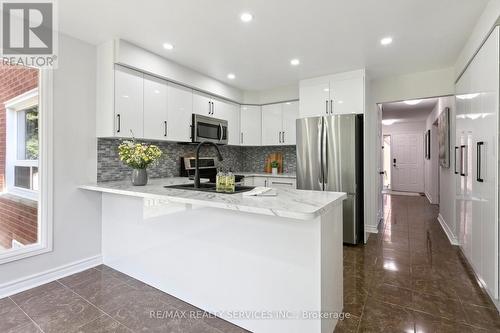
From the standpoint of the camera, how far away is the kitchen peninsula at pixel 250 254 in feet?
4.90

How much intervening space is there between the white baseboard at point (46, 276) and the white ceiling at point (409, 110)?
5908 millimetres

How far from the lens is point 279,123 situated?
4.51 m

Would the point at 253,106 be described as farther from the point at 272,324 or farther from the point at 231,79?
the point at 272,324

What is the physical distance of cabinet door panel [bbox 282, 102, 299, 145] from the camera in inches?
172

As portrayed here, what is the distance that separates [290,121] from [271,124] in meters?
0.37

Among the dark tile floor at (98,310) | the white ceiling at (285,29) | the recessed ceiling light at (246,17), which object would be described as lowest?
the dark tile floor at (98,310)

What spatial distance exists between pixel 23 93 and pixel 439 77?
16.8 feet

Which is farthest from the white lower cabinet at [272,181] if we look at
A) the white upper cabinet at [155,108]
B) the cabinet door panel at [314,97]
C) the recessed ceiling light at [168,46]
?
the recessed ceiling light at [168,46]

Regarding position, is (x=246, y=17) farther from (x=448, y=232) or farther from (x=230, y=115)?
(x=448, y=232)

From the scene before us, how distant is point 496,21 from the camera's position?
1.91 metres

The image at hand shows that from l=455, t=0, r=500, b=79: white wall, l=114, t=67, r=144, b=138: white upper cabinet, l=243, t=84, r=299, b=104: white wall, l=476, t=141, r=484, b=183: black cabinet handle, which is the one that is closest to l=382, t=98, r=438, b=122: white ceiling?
l=243, t=84, r=299, b=104: white wall

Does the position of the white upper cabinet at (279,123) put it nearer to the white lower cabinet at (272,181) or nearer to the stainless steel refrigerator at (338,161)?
the stainless steel refrigerator at (338,161)

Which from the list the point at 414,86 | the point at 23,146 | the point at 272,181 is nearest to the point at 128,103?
the point at 23,146

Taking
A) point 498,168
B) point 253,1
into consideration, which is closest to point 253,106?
point 253,1
